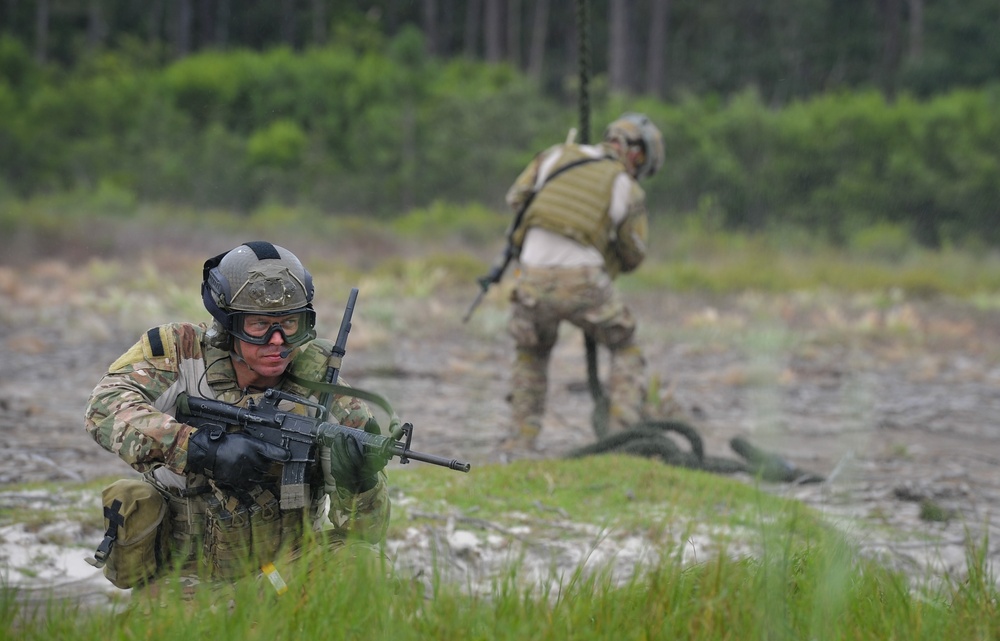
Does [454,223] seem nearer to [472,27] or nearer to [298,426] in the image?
[298,426]

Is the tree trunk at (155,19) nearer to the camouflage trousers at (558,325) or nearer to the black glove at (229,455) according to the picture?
the camouflage trousers at (558,325)

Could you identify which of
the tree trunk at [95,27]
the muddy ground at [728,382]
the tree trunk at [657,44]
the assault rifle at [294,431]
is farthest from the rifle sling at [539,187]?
the tree trunk at [95,27]

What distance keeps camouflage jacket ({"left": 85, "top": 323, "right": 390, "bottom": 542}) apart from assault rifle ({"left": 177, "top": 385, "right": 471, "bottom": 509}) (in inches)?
3.6

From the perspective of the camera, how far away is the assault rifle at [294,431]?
346 centimetres

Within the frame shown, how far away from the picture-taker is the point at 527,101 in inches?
1040

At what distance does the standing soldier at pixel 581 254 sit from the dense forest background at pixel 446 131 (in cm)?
1390

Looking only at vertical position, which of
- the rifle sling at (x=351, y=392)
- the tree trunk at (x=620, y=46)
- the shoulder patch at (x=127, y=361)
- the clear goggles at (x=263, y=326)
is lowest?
the rifle sling at (x=351, y=392)

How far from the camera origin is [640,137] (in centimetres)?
A: 743

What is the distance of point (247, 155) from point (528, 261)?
70.7 ft

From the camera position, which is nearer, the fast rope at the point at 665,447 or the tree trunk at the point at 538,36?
the fast rope at the point at 665,447

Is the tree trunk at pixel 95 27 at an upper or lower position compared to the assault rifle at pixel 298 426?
upper

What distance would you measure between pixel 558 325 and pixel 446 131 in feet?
62.4

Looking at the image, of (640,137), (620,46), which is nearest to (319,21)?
(620,46)

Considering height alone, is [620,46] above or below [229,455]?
above
